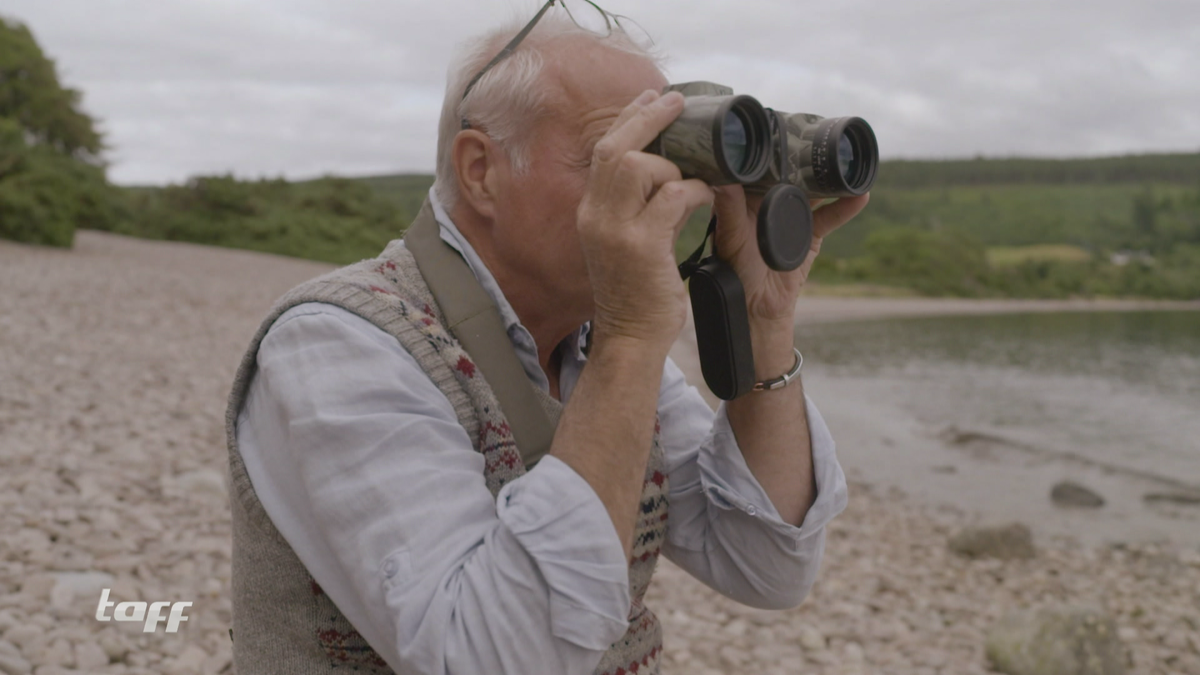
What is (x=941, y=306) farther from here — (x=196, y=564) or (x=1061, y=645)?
(x=196, y=564)

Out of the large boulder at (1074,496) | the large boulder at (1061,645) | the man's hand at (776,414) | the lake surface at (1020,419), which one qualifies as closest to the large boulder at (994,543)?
the lake surface at (1020,419)

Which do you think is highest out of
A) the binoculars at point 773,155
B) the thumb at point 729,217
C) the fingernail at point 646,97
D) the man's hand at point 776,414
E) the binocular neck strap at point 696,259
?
the fingernail at point 646,97

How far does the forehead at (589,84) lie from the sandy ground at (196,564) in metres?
2.25

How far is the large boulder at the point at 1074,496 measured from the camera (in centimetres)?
834

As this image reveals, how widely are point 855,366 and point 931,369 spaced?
65.4 inches

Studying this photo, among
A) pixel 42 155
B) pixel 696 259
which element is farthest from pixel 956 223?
pixel 696 259

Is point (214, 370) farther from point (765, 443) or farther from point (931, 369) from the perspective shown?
point (931, 369)

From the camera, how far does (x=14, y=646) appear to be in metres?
2.70

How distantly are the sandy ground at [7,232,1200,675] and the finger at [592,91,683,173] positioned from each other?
236 cm

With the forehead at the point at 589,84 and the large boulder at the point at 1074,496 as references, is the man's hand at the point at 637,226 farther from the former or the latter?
the large boulder at the point at 1074,496

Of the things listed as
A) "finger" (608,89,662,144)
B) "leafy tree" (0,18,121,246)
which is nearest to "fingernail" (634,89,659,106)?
"finger" (608,89,662,144)

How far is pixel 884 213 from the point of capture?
7588cm

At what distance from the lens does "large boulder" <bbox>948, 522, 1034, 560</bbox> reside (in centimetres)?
602

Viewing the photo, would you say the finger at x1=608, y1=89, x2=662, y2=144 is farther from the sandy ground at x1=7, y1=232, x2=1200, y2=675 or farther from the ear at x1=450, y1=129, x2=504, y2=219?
the sandy ground at x1=7, y1=232, x2=1200, y2=675
